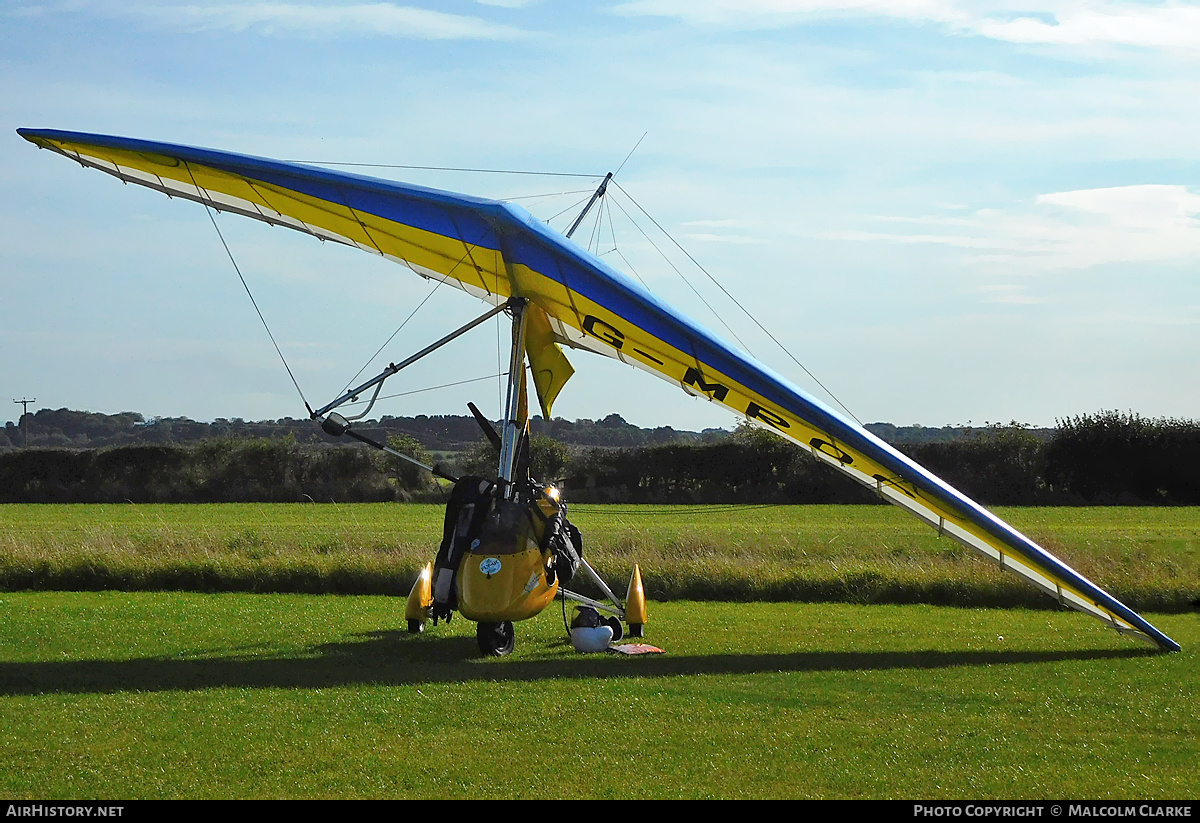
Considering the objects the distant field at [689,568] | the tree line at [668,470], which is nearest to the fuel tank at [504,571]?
the distant field at [689,568]

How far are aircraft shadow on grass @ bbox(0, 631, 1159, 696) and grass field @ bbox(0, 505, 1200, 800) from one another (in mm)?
48

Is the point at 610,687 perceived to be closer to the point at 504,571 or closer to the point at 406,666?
the point at 504,571

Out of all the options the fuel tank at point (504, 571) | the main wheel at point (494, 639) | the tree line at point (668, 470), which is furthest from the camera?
the tree line at point (668, 470)

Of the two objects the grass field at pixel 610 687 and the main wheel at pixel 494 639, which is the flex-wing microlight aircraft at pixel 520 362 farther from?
the grass field at pixel 610 687

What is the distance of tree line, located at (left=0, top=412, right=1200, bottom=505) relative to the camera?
42.3 meters

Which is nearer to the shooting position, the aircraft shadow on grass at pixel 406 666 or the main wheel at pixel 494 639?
the aircraft shadow on grass at pixel 406 666

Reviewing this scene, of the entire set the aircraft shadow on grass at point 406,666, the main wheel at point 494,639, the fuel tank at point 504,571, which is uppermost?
the fuel tank at point 504,571

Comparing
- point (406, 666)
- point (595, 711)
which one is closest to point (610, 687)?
point (595, 711)

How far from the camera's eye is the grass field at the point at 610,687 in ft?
20.5

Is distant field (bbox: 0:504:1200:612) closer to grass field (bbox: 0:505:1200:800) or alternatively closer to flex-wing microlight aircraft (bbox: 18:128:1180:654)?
grass field (bbox: 0:505:1200:800)

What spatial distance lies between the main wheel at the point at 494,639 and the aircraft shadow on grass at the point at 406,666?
0.40ft

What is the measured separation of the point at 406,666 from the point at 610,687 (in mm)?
1862

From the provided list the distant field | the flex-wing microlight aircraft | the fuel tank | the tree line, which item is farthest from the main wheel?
the tree line

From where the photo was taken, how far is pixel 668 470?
1802 inches
